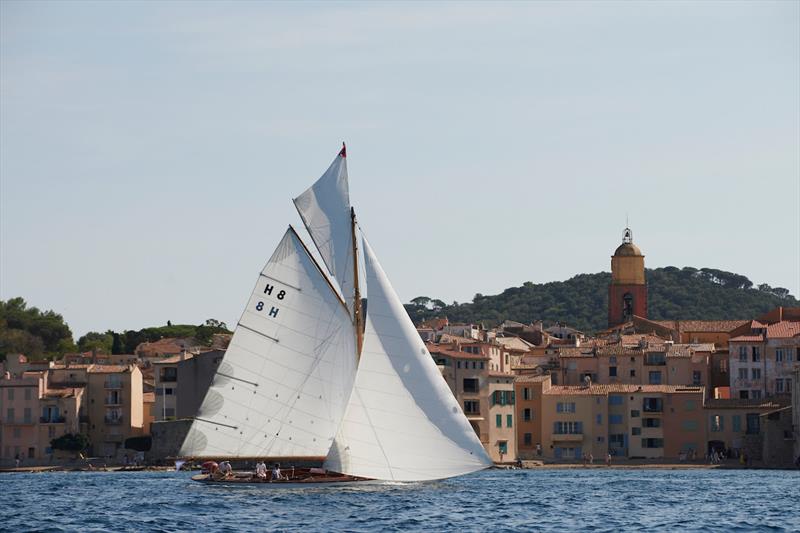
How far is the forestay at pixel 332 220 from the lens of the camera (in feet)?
228

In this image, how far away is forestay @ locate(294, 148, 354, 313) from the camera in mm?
69375

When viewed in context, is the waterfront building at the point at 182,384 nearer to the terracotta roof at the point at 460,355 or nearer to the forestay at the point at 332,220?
the terracotta roof at the point at 460,355

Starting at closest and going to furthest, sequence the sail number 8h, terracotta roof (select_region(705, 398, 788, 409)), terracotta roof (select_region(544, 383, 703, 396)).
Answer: the sail number 8h → terracotta roof (select_region(705, 398, 788, 409)) → terracotta roof (select_region(544, 383, 703, 396))

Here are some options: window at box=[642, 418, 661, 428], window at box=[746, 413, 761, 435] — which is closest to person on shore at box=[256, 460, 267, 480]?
window at box=[746, 413, 761, 435]

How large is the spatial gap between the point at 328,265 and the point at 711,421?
55.5 m

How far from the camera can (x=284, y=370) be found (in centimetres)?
6794

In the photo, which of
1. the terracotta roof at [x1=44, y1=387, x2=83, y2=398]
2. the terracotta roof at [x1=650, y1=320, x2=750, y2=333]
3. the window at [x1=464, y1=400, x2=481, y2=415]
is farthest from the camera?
the terracotta roof at [x1=650, y1=320, x2=750, y2=333]

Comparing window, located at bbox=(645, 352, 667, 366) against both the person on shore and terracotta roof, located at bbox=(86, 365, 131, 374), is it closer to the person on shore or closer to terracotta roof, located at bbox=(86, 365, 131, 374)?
terracotta roof, located at bbox=(86, 365, 131, 374)

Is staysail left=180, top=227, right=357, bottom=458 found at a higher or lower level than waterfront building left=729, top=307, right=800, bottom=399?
lower

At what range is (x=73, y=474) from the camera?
364 ft

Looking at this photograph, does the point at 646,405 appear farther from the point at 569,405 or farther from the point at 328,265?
the point at 328,265

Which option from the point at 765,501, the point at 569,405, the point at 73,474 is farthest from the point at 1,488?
the point at 569,405

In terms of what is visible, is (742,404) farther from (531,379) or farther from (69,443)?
(69,443)

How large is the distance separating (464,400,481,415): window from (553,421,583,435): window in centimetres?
581
